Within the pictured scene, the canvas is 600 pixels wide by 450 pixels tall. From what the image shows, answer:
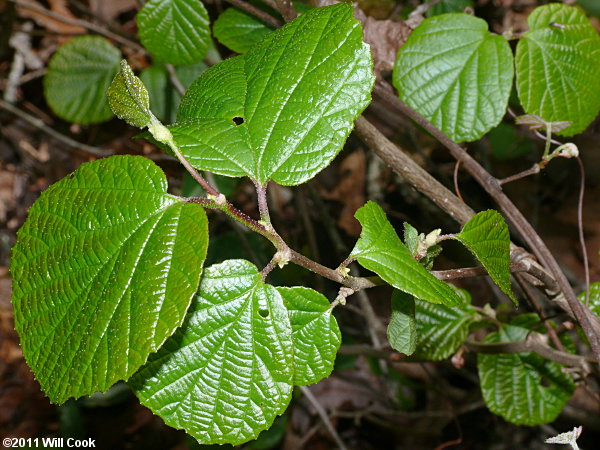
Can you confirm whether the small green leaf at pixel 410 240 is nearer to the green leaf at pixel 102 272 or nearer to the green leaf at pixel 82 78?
the green leaf at pixel 102 272

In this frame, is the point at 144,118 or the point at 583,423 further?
the point at 583,423

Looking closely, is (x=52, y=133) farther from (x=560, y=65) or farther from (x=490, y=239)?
(x=490, y=239)

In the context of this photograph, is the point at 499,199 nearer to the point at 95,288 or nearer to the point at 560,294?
the point at 560,294

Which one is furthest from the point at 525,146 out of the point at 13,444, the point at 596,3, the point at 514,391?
the point at 13,444

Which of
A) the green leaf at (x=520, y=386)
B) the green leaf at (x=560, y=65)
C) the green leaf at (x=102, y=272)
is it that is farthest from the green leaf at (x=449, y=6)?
the green leaf at (x=102, y=272)

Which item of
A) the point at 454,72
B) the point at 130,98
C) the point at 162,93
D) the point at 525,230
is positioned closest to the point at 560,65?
the point at 454,72

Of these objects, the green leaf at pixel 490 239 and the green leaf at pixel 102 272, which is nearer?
the green leaf at pixel 102 272
